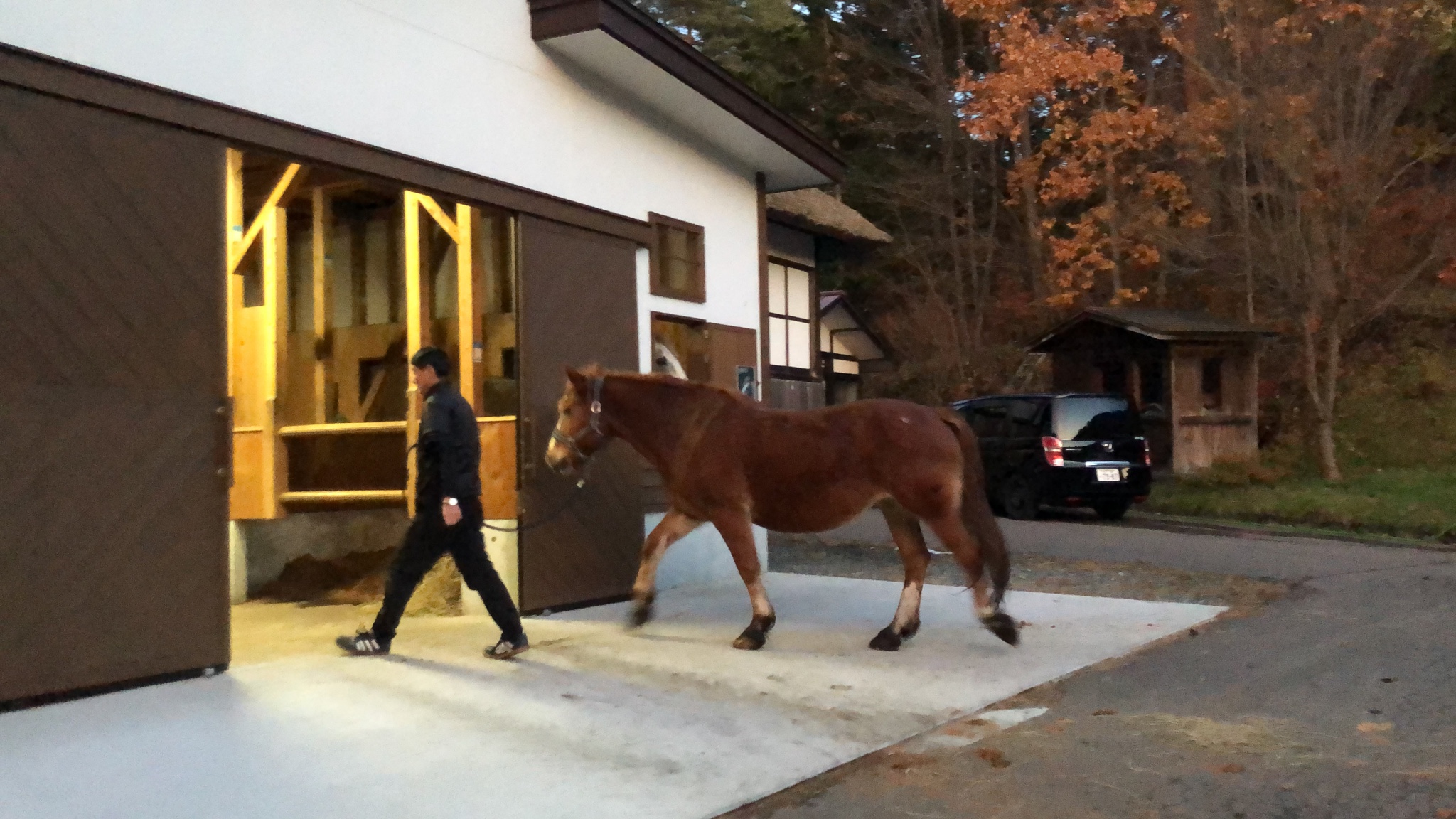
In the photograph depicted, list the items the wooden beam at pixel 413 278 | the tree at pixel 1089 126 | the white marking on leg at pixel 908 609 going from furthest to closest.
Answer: the tree at pixel 1089 126, the wooden beam at pixel 413 278, the white marking on leg at pixel 908 609

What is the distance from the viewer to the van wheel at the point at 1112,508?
15.1 metres

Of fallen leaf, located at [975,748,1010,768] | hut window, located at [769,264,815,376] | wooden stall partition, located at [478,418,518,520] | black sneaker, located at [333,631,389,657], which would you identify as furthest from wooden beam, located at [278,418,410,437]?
hut window, located at [769,264,815,376]

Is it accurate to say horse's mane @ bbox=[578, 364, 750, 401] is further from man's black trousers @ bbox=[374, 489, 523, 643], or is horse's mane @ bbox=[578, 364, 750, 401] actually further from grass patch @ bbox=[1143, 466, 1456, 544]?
grass patch @ bbox=[1143, 466, 1456, 544]

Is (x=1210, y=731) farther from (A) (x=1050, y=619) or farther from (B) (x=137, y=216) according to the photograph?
(B) (x=137, y=216)


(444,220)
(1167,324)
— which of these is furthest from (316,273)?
(1167,324)

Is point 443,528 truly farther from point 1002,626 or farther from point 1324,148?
point 1324,148

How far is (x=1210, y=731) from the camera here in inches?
186

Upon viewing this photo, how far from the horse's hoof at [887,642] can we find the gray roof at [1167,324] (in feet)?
46.5

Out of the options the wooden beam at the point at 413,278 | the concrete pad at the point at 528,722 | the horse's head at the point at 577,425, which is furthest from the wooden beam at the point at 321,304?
the horse's head at the point at 577,425

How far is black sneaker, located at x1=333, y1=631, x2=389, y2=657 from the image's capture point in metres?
5.90

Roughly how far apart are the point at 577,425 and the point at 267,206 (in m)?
3.78

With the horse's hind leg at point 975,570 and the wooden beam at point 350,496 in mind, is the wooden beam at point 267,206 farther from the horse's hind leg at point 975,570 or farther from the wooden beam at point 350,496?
the horse's hind leg at point 975,570

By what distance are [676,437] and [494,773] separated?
3000 mm

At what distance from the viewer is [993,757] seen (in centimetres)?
435
